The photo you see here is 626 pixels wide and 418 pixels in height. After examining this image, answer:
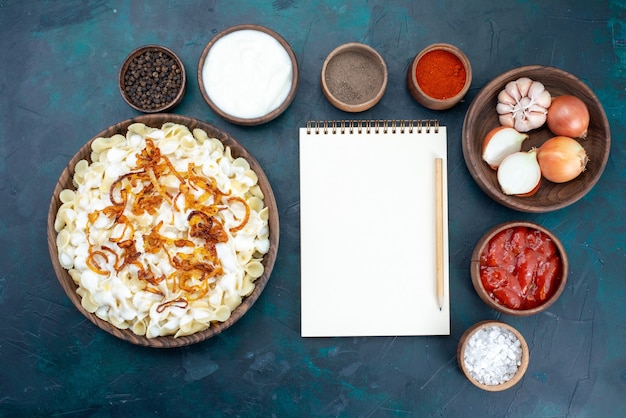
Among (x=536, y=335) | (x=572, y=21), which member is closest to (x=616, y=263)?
(x=536, y=335)

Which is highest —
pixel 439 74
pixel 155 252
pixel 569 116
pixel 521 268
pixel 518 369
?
pixel 439 74

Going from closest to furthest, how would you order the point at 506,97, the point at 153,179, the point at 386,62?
the point at 153,179
the point at 506,97
the point at 386,62

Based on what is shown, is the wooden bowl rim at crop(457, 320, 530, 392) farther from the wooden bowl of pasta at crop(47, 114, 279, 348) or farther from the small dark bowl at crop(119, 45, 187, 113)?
the small dark bowl at crop(119, 45, 187, 113)

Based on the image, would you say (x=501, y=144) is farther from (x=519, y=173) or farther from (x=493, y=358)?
(x=493, y=358)

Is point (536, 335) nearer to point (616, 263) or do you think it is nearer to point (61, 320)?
point (616, 263)

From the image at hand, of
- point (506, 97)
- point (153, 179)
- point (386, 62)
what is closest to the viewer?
point (153, 179)

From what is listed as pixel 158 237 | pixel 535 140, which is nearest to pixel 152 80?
pixel 158 237
